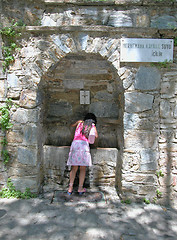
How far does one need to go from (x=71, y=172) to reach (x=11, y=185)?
93 cm

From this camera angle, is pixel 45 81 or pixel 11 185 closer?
pixel 11 185

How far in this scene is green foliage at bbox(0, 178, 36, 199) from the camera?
298 centimetres

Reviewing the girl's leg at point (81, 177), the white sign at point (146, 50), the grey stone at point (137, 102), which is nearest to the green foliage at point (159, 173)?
the grey stone at point (137, 102)

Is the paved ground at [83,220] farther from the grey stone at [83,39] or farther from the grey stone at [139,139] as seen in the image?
the grey stone at [83,39]

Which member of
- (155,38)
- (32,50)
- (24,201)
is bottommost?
(24,201)

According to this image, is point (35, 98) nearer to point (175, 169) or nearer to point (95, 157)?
point (95, 157)

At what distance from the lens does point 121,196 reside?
303cm

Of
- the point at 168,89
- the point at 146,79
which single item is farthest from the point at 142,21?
the point at 168,89

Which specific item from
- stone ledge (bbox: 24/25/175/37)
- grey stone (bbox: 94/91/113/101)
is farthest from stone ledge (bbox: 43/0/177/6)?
grey stone (bbox: 94/91/113/101)

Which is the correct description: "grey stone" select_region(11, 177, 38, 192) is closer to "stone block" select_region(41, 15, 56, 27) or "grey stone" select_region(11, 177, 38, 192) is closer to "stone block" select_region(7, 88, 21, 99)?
"stone block" select_region(7, 88, 21, 99)

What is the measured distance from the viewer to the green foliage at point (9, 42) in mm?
2832

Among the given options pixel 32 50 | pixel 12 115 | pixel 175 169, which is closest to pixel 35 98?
pixel 12 115

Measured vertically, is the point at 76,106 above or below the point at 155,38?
below

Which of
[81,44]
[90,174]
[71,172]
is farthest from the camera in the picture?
[90,174]
